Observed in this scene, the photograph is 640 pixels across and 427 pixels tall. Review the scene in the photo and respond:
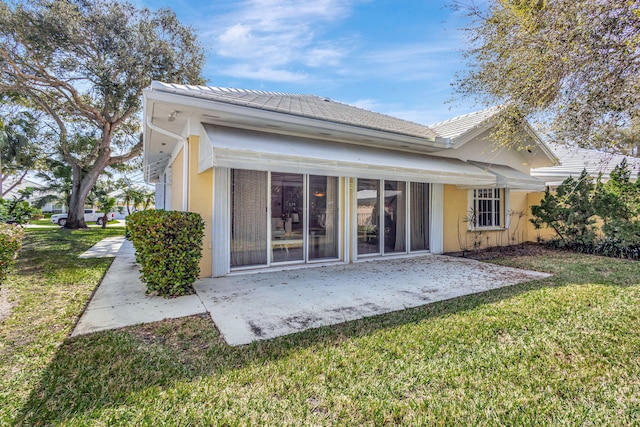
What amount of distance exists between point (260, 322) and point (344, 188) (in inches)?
314

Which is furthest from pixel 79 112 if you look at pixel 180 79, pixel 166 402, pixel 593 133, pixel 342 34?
pixel 593 133

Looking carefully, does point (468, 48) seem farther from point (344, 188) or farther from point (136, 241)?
point (136, 241)

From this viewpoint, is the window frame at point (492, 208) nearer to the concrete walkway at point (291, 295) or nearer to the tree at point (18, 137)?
the concrete walkway at point (291, 295)

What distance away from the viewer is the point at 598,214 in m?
16.9

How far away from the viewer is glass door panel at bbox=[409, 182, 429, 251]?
16594mm

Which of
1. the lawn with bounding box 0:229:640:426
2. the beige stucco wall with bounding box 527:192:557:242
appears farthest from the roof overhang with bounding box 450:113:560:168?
the lawn with bounding box 0:229:640:426

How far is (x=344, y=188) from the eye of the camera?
14023 mm

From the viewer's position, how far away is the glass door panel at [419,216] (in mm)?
16594

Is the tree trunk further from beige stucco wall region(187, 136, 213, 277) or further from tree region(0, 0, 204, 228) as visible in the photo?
beige stucco wall region(187, 136, 213, 277)

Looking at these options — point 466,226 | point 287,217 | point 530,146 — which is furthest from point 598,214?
Result: point 287,217

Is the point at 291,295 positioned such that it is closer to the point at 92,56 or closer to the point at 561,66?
the point at 561,66

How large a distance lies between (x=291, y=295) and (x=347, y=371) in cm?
444

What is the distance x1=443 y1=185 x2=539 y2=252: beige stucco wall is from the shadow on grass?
992 cm

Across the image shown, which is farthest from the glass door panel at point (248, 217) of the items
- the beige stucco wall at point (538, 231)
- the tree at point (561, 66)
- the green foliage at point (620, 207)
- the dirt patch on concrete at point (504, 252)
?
the beige stucco wall at point (538, 231)
